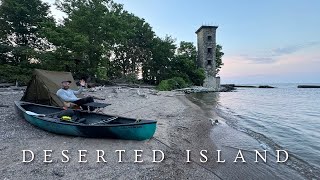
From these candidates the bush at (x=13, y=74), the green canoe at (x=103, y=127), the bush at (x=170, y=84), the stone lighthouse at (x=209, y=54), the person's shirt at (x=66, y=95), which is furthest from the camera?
the stone lighthouse at (x=209, y=54)

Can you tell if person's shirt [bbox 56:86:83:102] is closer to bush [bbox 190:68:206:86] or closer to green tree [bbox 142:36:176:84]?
green tree [bbox 142:36:176:84]

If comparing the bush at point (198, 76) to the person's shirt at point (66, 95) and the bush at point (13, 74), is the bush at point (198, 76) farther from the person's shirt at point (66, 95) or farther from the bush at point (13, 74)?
the person's shirt at point (66, 95)

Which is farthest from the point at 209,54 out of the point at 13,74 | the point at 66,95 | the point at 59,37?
the point at 66,95

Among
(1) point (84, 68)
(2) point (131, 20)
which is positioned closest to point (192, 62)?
(2) point (131, 20)

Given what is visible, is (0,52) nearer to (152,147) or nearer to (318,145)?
(152,147)

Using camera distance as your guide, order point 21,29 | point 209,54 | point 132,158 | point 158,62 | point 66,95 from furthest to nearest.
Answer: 1. point 209,54
2. point 158,62
3. point 21,29
4. point 66,95
5. point 132,158

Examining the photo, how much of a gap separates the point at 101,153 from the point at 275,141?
6744 millimetres

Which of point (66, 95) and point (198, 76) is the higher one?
point (198, 76)

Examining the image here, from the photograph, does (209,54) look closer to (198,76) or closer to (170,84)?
(198,76)

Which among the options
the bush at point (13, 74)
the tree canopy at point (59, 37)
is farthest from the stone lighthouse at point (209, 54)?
the bush at point (13, 74)

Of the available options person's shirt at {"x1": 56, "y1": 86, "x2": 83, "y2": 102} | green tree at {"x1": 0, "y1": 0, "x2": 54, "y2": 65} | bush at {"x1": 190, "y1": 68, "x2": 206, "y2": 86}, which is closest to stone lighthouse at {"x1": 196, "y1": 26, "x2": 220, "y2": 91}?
bush at {"x1": 190, "y1": 68, "x2": 206, "y2": 86}

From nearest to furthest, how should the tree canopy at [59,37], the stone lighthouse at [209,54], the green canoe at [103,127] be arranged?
the green canoe at [103,127] → the tree canopy at [59,37] → the stone lighthouse at [209,54]

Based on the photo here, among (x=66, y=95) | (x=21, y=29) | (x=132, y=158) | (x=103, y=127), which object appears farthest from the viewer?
(x=21, y=29)

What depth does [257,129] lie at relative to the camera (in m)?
11.6
